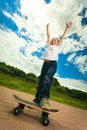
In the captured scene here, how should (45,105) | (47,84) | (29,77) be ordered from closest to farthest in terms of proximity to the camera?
1. (45,105)
2. (47,84)
3. (29,77)

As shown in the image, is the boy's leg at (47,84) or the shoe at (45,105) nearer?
the shoe at (45,105)

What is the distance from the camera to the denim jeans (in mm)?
4203

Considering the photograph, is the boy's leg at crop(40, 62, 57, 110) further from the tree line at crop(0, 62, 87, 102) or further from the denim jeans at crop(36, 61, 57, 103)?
the tree line at crop(0, 62, 87, 102)

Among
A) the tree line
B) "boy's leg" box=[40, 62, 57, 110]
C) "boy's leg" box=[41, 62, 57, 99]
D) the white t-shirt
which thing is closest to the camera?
"boy's leg" box=[40, 62, 57, 110]

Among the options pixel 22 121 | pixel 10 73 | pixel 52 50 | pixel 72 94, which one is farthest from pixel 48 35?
pixel 72 94

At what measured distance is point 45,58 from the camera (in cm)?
460

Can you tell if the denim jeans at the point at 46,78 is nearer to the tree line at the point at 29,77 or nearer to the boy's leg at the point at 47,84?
the boy's leg at the point at 47,84

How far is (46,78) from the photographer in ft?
14.0

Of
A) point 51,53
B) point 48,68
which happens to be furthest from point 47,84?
point 51,53

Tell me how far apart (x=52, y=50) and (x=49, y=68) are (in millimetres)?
426

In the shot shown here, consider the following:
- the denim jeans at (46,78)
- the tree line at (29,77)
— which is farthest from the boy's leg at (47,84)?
the tree line at (29,77)

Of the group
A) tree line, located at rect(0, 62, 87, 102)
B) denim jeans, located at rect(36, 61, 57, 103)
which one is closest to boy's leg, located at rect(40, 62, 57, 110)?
denim jeans, located at rect(36, 61, 57, 103)

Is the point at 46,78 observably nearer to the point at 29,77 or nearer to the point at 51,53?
the point at 51,53

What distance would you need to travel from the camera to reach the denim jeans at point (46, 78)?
4.20m
